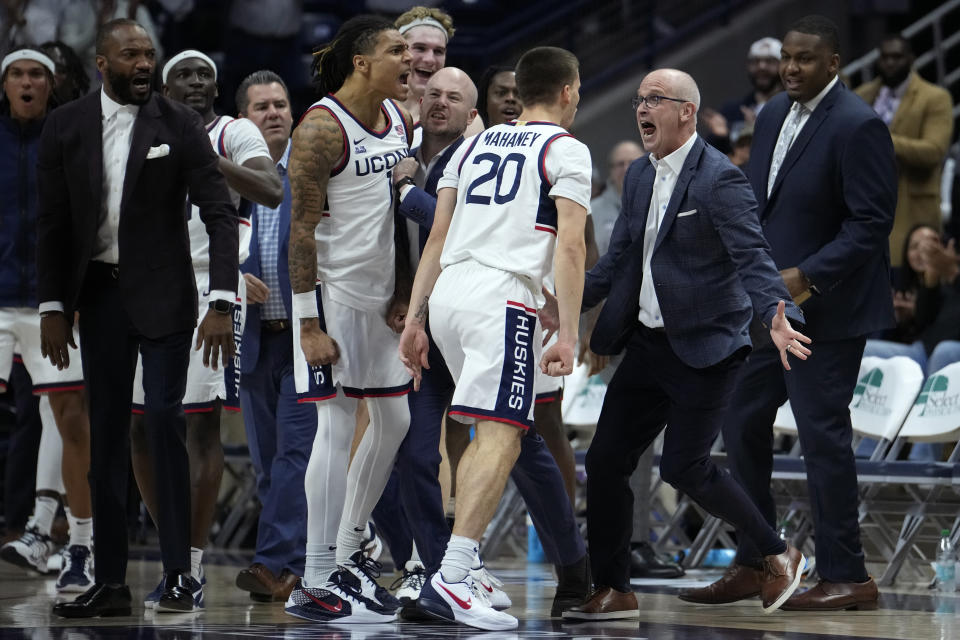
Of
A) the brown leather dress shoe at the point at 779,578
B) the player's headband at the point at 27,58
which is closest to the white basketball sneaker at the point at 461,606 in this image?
the brown leather dress shoe at the point at 779,578

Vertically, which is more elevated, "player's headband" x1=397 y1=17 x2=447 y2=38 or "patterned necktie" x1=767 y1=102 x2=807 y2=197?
"player's headband" x1=397 y1=17 x2=447 y2=38

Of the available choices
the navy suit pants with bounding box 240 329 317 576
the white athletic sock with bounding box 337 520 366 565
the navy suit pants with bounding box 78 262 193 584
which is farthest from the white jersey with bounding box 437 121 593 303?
the navy suit pants with bounding box 240 329 317 576

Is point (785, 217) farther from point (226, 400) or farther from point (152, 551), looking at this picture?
point (152, 551)

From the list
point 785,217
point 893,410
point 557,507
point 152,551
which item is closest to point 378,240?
point 557,507

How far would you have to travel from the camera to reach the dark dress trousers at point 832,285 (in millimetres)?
5719

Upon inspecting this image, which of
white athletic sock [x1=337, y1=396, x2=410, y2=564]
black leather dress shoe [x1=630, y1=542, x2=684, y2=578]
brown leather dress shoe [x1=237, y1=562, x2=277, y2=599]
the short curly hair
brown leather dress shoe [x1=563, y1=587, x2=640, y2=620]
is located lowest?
black leather dress shoe [x1=630, y1=542, x2=684, y2=578]

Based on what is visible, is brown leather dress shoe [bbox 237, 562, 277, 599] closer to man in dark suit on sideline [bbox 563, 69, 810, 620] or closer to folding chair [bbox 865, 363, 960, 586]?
man in dark suit on sideline [bbox 563, 69, 810, 620]

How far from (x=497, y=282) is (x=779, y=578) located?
1.58 metres

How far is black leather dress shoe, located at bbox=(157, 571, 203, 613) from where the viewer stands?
17.3 ft

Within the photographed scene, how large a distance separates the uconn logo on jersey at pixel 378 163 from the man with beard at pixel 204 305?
2.32 ft

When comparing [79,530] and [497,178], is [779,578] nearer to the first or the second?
[497,178]

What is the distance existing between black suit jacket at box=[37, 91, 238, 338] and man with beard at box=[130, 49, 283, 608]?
342mm

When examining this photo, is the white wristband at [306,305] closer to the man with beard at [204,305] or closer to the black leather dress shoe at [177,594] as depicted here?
the man with beard at [204,305]

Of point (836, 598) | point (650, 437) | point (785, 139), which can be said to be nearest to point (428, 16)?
point (785, 139)
